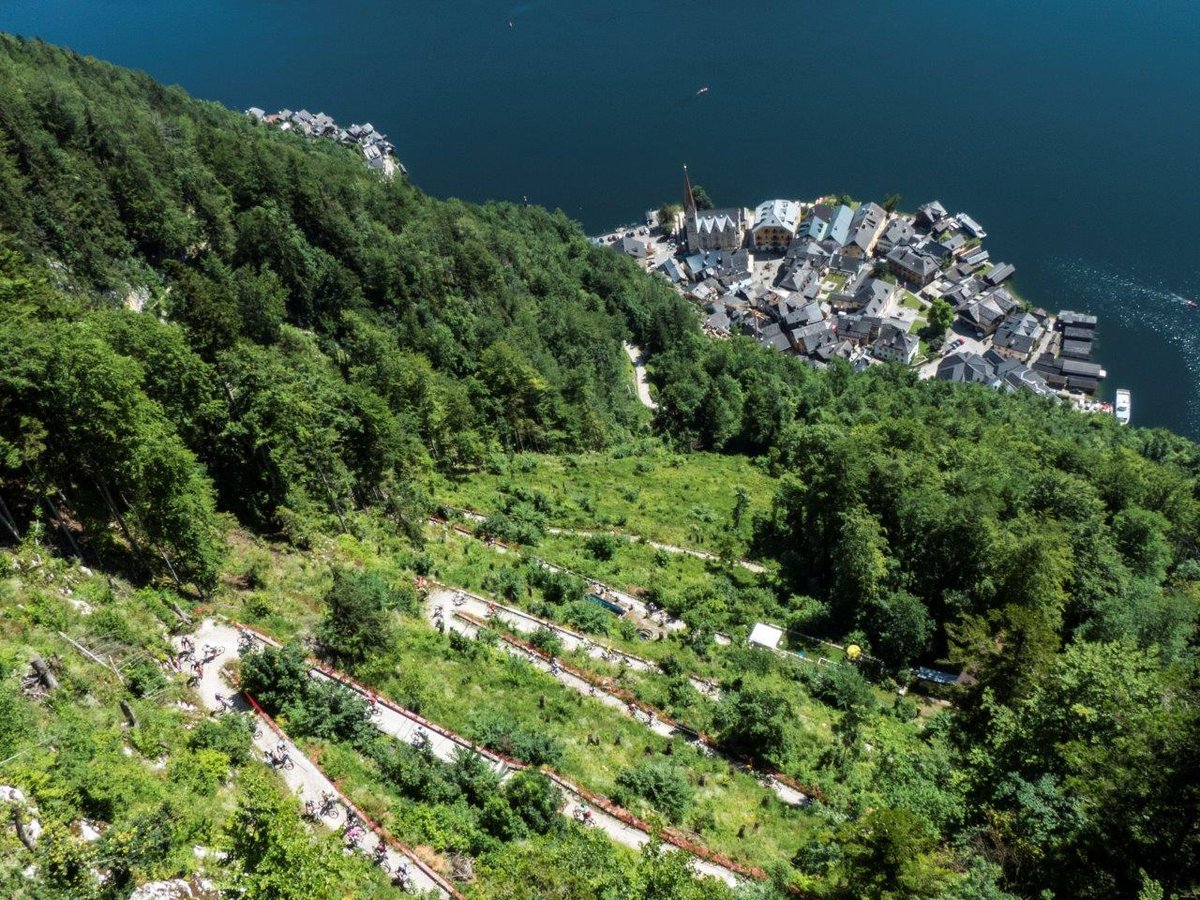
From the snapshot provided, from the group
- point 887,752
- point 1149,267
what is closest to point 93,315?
point 887,752

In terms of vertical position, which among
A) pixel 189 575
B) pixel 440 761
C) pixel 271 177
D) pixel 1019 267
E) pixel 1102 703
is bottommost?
pixel 440 761

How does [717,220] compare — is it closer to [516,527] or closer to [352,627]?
[516,527]

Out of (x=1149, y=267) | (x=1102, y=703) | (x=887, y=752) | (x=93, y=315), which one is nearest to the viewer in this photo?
(x=1102, y=703)

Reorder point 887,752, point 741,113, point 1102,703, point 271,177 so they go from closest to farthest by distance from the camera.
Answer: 1. point 1102,703
2. point 887,752
3. point 271,177
4. point 741,113

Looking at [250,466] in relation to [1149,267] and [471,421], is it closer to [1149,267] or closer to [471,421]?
[471,421]

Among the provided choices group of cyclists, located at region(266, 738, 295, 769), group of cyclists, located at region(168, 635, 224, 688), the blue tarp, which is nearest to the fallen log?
group of cyclists, located at region(168, 635, 224, 688)

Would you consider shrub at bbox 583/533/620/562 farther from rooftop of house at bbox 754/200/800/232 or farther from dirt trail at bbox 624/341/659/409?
rooftop of house at bbox 754/200/800/232
